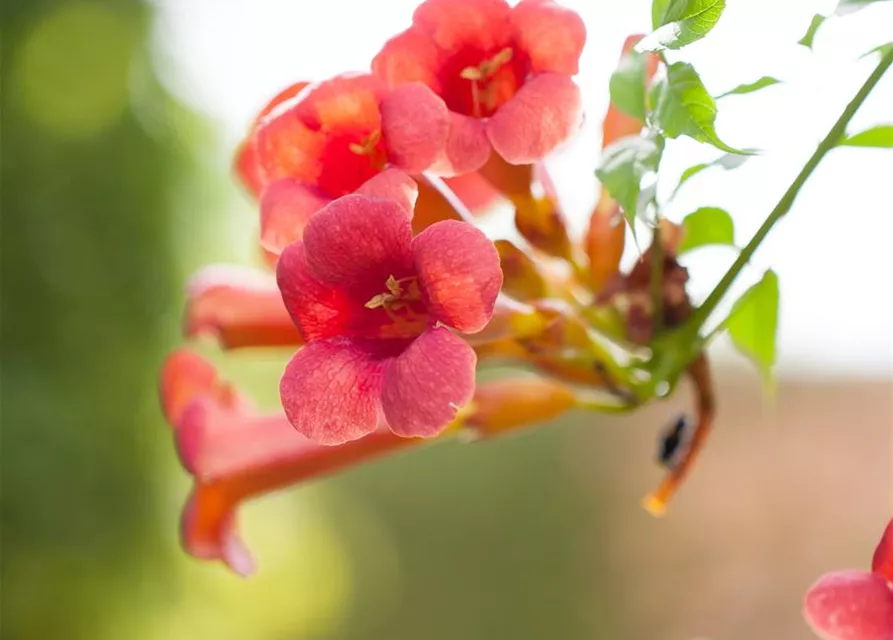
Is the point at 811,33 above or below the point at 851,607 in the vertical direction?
above

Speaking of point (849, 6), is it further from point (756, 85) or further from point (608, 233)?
point (608, 233)

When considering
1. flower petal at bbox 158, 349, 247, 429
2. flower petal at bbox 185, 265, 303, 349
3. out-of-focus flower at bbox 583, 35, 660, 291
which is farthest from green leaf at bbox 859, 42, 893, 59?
flower petal at bbox 158, 349, 247, 429

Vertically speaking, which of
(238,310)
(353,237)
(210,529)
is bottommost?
(210,529)

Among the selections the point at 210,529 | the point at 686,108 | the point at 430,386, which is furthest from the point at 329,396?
the point at 210,529

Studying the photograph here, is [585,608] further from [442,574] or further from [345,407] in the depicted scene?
[345,407]

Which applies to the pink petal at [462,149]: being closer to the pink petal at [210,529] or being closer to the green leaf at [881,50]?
the green leaf at [881,50]

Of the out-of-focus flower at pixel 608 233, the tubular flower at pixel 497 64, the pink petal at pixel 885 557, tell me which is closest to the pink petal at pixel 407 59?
the tubular flower at pixel 497 64

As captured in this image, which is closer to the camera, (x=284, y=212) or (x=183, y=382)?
(x=284, y=212)
